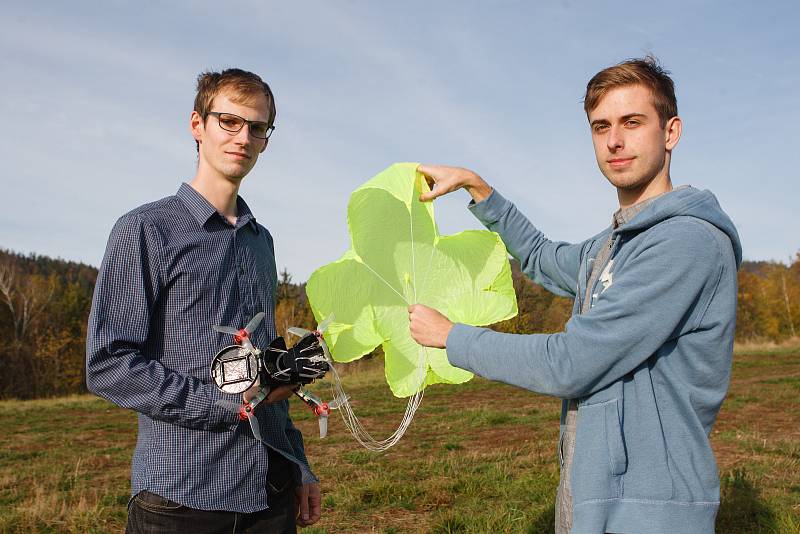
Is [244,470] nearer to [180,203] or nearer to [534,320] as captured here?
[180,203]

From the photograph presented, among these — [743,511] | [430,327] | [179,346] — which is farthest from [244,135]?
[743,511]

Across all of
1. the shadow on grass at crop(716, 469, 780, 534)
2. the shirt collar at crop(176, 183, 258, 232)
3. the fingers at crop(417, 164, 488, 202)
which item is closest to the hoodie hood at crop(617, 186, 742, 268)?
the fingers at crop(417, 164, 488, 202)

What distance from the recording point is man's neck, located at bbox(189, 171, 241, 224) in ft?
8.75

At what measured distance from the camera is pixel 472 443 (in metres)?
9.95

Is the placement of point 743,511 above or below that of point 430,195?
below

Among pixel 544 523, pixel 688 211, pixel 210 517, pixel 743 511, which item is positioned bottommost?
pixel 544 523

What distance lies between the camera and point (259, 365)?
2.35 metres

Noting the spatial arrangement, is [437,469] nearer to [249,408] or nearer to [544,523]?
[544,523]

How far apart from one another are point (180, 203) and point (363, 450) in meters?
7.40

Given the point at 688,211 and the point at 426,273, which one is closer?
the point at 688,211

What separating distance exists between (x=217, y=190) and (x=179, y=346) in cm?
69

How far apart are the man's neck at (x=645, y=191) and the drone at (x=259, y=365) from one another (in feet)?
4.45

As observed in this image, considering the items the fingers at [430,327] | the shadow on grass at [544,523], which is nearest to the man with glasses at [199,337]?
the fingers at [430,327]

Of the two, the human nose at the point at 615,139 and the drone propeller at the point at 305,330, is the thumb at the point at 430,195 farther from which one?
the human nose at the point at 615,139
